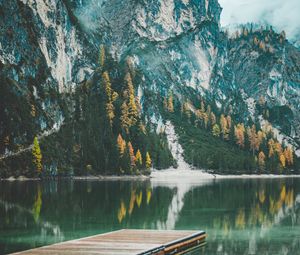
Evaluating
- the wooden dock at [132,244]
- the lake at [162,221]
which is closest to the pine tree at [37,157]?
the lake at [162,221]

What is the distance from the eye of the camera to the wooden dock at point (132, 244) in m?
30.5

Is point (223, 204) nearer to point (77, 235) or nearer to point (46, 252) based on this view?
point (77, 235)

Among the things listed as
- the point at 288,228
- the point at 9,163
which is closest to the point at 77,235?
the point at 288,228

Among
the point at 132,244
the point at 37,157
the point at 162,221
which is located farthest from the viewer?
the point at 37,157

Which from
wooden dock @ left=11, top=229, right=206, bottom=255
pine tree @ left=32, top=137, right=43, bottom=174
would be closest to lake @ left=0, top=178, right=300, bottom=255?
wooden dock @ left=11, top=229, right=206, bottom=255

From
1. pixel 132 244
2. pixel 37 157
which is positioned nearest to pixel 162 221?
pixel 132 244

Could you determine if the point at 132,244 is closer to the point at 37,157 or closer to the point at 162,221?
the point at 162,221

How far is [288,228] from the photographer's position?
47219 mm

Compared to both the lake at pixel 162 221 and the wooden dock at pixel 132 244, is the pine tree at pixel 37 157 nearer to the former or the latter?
the lake at pixel 162 221

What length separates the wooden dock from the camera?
3048cm

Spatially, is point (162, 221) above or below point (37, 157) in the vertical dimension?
below

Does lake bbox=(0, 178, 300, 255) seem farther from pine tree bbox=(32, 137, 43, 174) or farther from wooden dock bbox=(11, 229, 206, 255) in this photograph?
pine tree bbox=(32, 137, 43, 174)

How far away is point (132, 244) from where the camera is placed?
33062mm

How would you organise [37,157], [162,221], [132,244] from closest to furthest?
[132,244]
[162,221]
[37,157]
